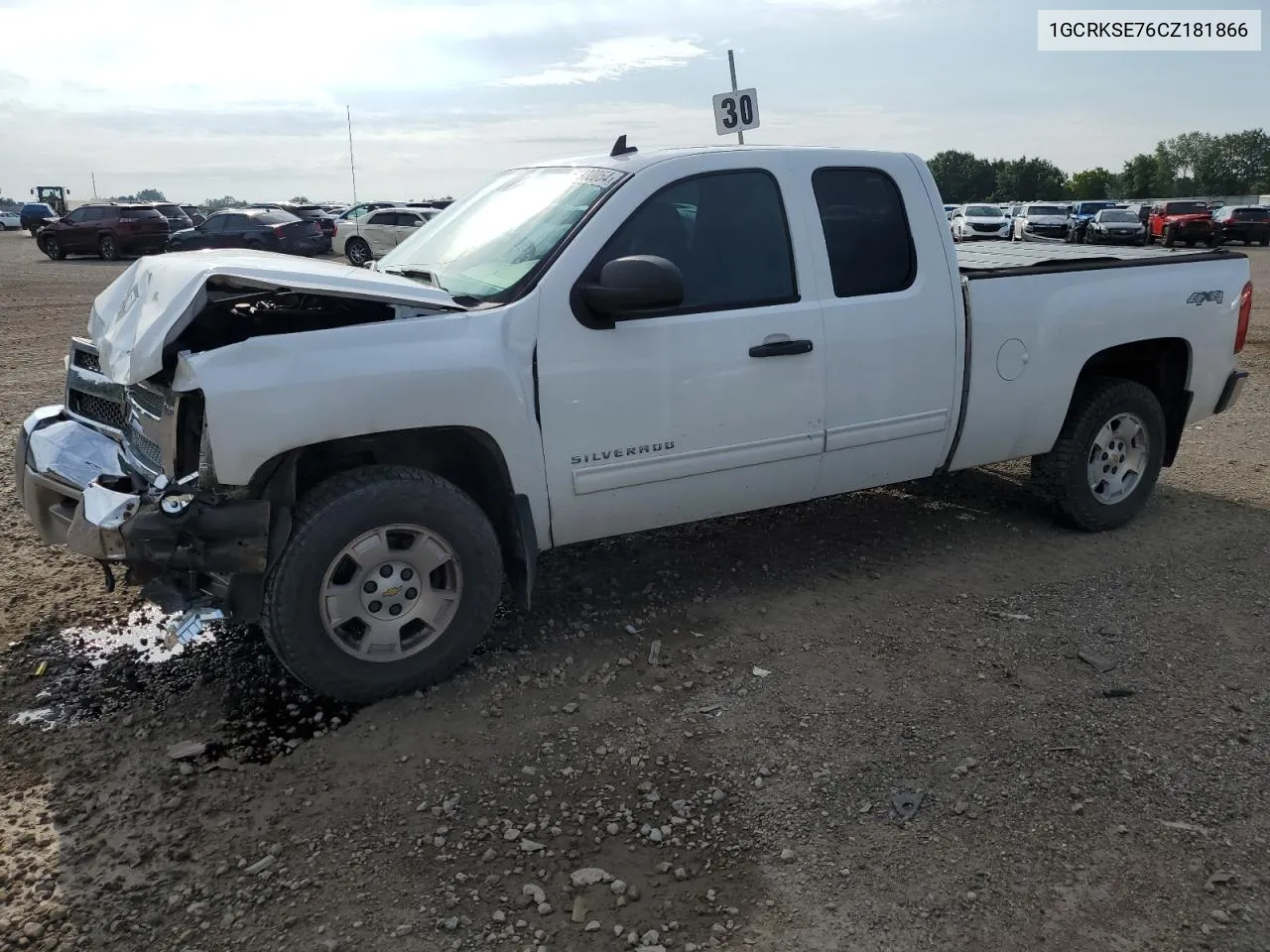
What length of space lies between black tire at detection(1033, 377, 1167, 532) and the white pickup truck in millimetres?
279

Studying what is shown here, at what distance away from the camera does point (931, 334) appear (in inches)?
177

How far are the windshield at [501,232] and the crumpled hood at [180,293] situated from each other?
0.96 ft

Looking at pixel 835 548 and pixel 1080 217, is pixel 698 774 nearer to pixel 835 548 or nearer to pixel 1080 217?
pixel 835 548

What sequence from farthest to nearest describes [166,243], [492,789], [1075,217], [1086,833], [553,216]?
[1075,217] → [166,243] → [553,216] → [492,789] → [1086,833]

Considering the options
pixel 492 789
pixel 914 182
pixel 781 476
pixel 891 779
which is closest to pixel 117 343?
pixel 492 789

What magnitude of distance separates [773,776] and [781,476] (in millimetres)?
1469

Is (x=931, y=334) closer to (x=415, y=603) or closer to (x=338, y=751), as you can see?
(x=415, y=603)

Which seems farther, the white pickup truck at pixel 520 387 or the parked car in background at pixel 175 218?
the parked car in background at pixel 175 218

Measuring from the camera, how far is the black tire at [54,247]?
2883cm

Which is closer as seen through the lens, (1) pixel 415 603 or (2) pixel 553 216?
(1) pixel 415 603

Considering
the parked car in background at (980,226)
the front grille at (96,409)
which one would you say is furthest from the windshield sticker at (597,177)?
the parked car in background at (980,226)

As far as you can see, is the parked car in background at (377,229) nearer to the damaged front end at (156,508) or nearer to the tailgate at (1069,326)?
the tailgate at (1069,326)

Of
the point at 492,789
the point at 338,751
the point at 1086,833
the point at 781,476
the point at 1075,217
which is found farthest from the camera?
the point at 1075,217

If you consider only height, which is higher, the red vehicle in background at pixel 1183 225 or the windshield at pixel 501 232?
the red vehicle in background at pixel 1183 225
